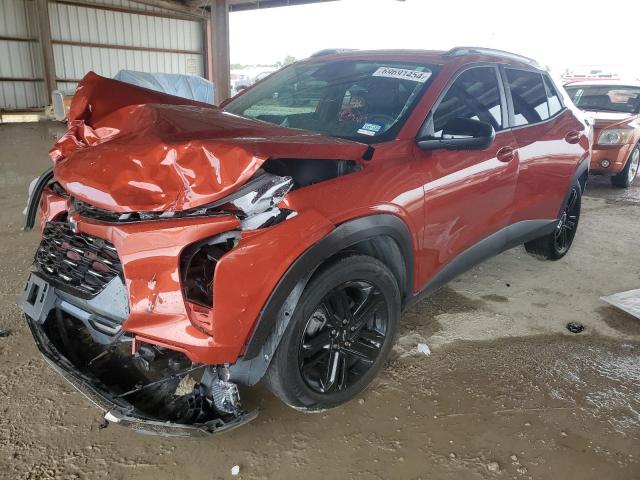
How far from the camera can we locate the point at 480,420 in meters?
2.36

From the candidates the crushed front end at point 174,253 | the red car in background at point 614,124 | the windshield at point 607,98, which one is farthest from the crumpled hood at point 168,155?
the windshield at point 607,98

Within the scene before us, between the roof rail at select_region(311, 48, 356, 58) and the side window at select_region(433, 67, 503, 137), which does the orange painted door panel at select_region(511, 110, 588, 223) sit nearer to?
the side window at select_region(433, 67, 503, 137)

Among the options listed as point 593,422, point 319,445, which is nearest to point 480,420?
point 593,422

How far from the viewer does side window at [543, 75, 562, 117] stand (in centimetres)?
373

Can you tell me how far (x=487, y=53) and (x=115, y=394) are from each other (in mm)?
2860

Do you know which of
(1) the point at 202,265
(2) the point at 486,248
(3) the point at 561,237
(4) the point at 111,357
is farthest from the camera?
(3) the point at 561,237

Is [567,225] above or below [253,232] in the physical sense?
below

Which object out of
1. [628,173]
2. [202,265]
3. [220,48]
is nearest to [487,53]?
[202,265]

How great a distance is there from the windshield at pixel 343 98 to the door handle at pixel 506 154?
652 millimetres

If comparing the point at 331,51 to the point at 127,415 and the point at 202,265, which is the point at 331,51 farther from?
the point at 127,415

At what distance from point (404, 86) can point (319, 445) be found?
1892 mm

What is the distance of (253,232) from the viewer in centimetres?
176

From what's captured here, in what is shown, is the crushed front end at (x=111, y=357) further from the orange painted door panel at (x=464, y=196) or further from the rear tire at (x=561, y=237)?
the rear tire at (x=561, y=237)

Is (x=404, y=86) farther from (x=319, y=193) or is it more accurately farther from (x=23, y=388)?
(x=23, y=388)
